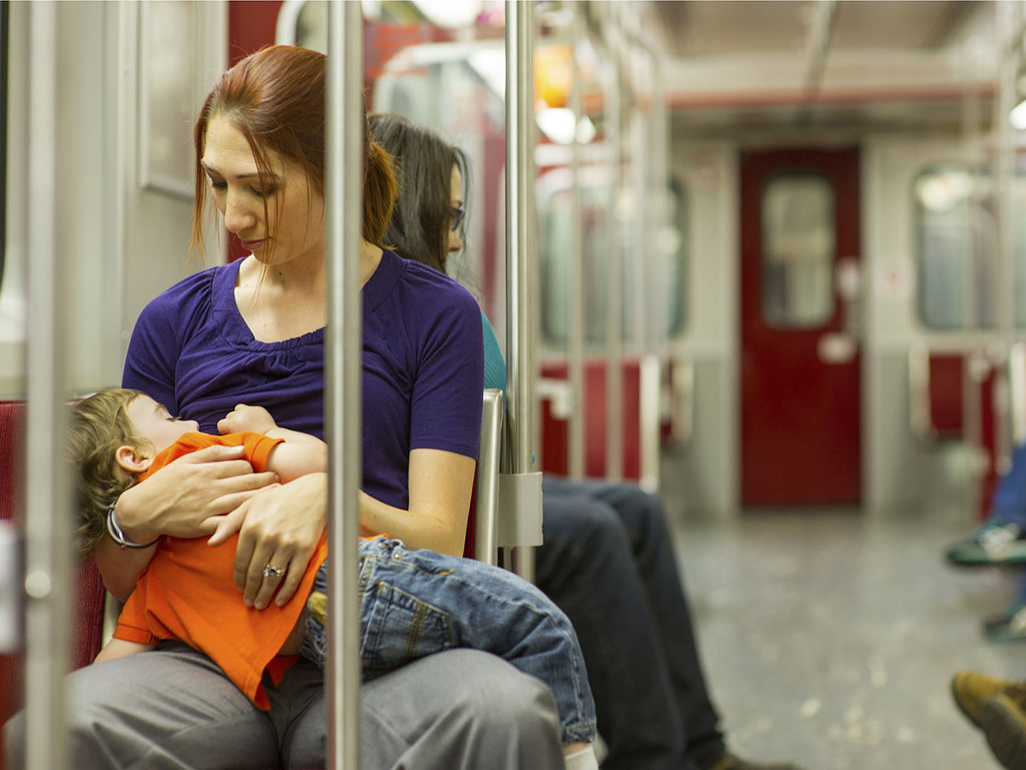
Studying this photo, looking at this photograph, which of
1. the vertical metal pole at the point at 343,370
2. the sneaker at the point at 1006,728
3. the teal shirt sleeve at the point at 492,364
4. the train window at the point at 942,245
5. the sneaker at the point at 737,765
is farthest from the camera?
the train window at the point at 942,245

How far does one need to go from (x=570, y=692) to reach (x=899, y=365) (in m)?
5.99

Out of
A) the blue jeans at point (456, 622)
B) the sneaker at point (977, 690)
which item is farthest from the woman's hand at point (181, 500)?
the sneaker at point (977, 690)

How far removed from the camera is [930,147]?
21.7ft

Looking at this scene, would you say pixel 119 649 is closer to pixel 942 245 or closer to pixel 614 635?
pixel 614 635

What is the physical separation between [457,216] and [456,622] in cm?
72

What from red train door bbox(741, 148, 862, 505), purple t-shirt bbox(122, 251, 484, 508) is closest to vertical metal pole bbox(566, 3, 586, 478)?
purple t-shirt bbox(122, 251, 484, 508)

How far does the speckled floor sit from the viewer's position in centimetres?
261

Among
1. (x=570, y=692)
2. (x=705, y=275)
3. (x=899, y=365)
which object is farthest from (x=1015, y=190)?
(x=570, y=692)

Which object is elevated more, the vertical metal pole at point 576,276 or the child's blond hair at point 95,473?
the vertical metal pole at point 576,276

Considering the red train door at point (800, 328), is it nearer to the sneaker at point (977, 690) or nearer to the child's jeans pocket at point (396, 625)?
the sneaker at point (977, 690)

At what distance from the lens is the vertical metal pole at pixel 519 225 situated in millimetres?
1409

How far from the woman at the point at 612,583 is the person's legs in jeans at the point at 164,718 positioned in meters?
0.58

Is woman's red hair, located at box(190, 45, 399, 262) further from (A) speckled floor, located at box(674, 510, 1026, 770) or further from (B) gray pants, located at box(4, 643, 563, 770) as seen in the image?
(A) speckled floor, located at box(674, 510, 1026, 770)

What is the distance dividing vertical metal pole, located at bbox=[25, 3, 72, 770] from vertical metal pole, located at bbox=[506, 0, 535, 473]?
0.79 m
